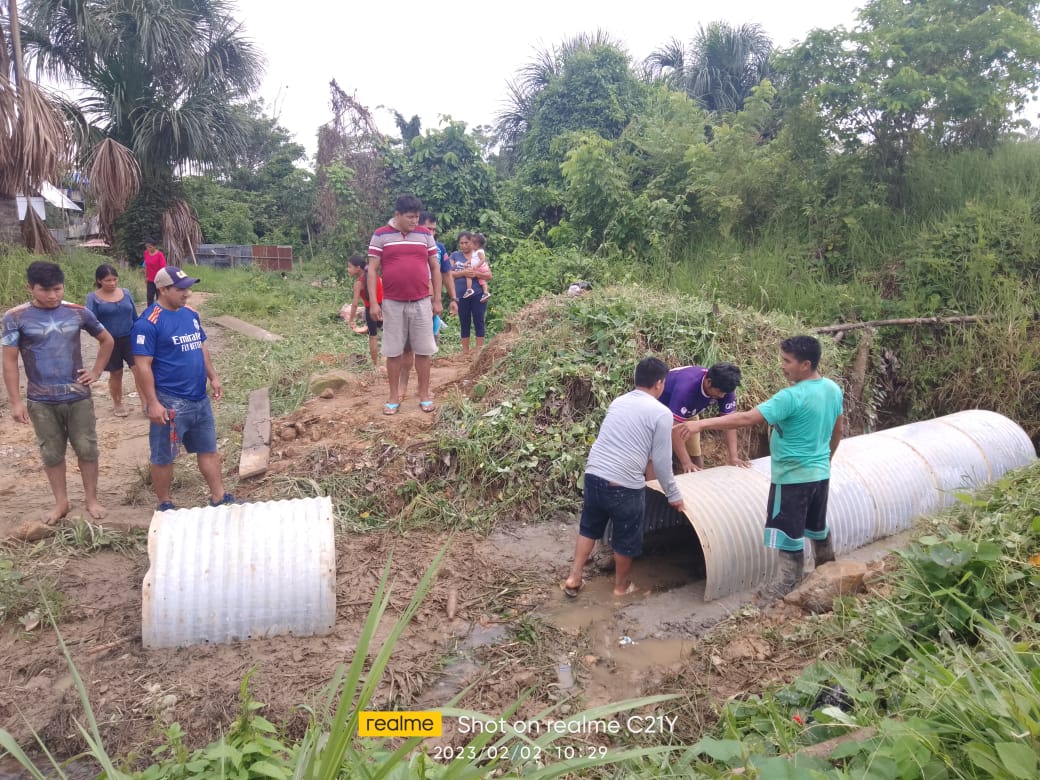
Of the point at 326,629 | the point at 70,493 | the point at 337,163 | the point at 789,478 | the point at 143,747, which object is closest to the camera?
the point at 143,747

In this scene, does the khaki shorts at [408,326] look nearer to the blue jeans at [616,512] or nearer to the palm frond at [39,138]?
the blue jeans at [616,512]

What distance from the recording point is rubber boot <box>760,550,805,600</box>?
15.7 ft

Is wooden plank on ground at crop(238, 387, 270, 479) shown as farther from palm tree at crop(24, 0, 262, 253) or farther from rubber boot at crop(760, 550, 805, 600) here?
palm tree at crop(24, 0, 262, 253)

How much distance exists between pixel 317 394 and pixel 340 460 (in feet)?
7.32

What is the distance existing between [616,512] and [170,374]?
3.31m

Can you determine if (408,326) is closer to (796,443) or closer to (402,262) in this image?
(402,262)

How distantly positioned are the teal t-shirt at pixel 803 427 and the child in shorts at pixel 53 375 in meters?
4.90

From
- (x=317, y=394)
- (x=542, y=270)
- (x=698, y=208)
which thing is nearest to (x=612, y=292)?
(x=317, y=394)

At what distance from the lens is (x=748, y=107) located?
40.3 feet

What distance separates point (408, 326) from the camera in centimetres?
675

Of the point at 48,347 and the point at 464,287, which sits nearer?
the point at 48,347

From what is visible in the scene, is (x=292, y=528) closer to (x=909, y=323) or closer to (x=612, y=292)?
(x=612, y=292)

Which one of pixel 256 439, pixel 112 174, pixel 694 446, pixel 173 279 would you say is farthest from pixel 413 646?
pixel 112 174

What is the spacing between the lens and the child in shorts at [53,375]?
507 centimetres
